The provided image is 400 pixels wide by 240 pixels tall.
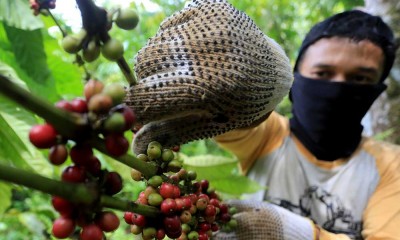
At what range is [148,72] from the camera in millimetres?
762

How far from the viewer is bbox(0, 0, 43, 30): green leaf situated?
2.30ft

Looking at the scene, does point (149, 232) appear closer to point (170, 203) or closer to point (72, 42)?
point (170, 203)

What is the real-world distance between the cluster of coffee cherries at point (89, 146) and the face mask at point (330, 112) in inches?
50.3

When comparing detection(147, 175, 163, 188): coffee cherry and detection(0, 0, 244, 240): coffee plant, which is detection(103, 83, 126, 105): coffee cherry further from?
detection(147, 175, 163, 188): coffee cherry

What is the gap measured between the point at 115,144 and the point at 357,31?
150 cm

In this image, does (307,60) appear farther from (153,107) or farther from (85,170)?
(85,170)

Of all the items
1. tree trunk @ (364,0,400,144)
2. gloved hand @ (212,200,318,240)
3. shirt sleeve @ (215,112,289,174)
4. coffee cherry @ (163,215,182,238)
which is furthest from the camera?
tree trunk @ (364,0,400,144)

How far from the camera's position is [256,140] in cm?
166

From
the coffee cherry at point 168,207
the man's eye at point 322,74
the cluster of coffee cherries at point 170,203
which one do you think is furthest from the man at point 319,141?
the coffee cherry at point 168,207

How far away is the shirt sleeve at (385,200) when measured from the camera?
136cm

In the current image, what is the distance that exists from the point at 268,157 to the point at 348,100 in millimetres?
421

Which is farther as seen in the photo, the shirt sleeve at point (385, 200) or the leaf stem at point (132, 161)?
the shirt sleeve at point (385, 200)

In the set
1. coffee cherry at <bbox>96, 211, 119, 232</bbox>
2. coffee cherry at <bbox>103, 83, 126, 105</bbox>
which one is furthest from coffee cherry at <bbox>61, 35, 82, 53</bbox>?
coffee cherry at <bbox>96, 211, 119, 232</bbox>

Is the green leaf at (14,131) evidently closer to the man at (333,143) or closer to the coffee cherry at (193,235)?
the coffee cherry at (193,235)
